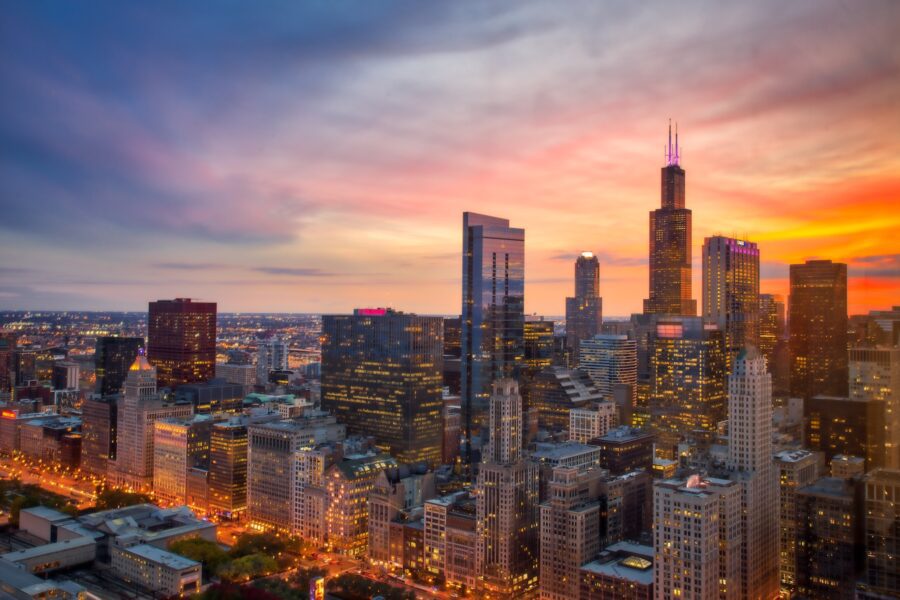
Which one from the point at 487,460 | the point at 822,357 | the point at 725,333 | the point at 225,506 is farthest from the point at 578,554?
the point at 725,333

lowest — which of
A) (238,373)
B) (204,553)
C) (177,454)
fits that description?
(204,553)

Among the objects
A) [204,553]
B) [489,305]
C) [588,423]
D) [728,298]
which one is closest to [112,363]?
[489,305]

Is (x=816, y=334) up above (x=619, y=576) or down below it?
above

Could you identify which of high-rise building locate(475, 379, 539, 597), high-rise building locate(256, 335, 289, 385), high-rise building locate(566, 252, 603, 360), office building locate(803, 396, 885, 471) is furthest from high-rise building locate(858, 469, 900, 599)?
high-rise building locate(256, 335, 289, 385)

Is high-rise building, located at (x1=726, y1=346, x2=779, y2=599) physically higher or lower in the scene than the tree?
higher

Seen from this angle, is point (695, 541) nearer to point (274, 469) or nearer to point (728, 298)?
point (274, 469)

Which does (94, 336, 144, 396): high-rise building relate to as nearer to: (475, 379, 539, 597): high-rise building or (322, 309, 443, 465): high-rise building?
(322, 309, 443, 465): high-rise building
